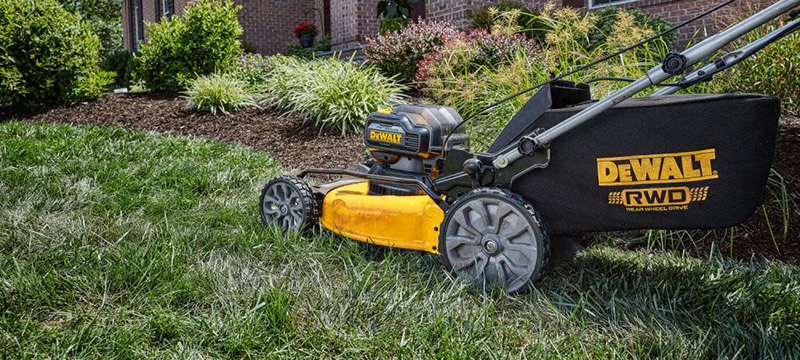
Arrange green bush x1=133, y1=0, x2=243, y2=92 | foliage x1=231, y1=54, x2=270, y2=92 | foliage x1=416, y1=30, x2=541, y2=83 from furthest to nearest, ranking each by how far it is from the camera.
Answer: green bush x1=133, y1=0, x2=243, y2=92 → foliage x1=231, y1=54, x2=270, y2=92 → foliage x1=416, y1=30, x2=541, y2=83

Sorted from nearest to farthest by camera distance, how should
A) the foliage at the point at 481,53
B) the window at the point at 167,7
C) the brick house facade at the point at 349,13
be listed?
the foliage at the point at 481,53
the brick house facade at the point at 349,13
the window at the point at 167,7

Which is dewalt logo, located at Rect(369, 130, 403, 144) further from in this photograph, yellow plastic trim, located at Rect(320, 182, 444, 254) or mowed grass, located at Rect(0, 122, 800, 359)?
mowed grass, located at Rect(0, 122, 800, 359)

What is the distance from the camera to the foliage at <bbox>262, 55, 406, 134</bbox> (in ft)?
21.4

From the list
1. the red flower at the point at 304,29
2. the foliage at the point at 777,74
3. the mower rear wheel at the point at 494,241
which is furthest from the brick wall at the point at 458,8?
the mower rear wheel at the point at 494,241

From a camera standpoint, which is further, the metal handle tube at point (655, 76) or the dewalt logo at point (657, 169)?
the dewalt logo at point (657, 169)

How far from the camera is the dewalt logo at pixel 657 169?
223 cm

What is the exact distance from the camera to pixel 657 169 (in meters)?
2.30

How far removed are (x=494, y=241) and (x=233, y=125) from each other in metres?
5.12

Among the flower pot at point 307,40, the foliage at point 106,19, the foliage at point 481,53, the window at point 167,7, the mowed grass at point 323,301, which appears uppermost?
the foliage at point 106,19

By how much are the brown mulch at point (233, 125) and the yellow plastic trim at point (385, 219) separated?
2.19 m

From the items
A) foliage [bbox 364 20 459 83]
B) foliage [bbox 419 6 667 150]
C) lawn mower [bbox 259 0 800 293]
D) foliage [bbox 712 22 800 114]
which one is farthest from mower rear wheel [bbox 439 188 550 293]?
foliage [bbox 364 20 459 83]

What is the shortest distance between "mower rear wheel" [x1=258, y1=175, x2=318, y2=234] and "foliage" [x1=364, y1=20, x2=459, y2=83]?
456cm

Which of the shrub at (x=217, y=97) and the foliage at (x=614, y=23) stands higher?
the foliage at (x=614, y=23)

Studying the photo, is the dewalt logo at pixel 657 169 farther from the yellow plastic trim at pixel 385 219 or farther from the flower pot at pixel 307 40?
the flower pot at pixel 307 40
